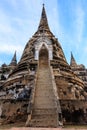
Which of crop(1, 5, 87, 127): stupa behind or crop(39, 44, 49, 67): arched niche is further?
crop(39, 44, 49, 67): arched niche

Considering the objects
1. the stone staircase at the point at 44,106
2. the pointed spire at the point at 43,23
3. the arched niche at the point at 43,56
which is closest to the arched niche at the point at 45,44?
the arched niche at the point at 43,56

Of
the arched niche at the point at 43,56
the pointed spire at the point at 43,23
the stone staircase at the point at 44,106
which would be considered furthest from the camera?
the pointed spire at the point at 43,23

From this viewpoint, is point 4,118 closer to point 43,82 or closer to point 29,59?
point 43,82

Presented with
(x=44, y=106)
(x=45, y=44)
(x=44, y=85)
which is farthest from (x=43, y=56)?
(x=44, y=106)

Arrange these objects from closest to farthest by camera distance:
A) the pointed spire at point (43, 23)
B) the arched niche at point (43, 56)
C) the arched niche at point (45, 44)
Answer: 1. the arched niche at point (43, 56)
2. the arched niche at point (45, 44)
3. the pointed spire at point (43, 23)

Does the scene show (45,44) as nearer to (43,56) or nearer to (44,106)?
(43,56)

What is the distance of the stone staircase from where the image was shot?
11.4 m

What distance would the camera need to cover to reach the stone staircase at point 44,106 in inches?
449

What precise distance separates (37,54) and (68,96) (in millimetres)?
7748

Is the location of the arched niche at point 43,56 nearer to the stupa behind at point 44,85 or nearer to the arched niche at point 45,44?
the stupa behind at point 44,85

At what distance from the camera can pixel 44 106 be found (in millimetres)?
12883

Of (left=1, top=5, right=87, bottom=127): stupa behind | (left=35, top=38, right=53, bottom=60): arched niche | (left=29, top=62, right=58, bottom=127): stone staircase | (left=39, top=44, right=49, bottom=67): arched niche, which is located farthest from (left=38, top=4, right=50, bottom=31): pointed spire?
(left=29, top=62, right=58, bottom=127): stone staircase

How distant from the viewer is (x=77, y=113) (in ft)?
45.3

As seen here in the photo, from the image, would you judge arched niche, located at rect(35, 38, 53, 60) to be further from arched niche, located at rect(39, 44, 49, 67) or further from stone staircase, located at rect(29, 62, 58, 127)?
stone staircase, located at rect(29, 62, 58, 127)
